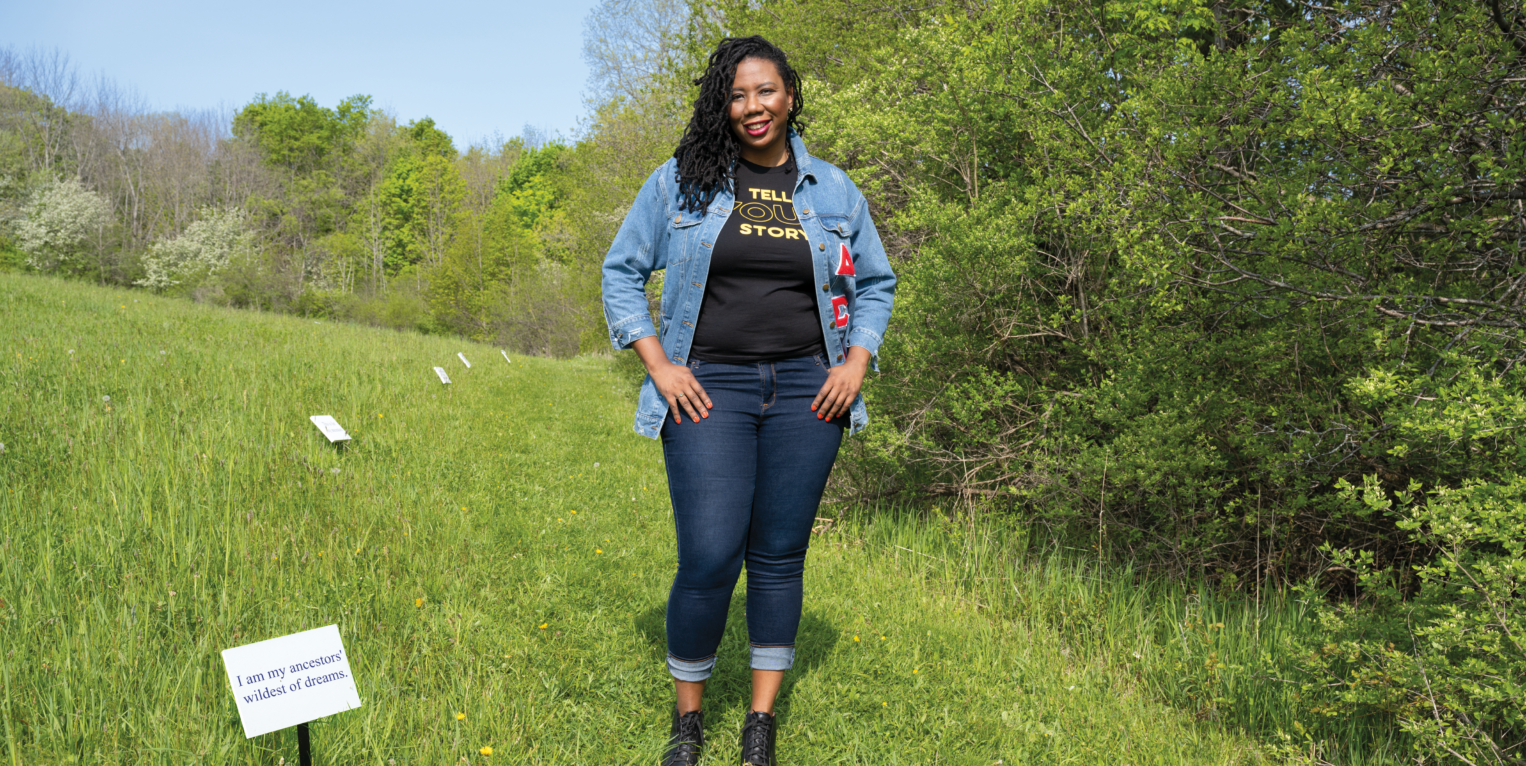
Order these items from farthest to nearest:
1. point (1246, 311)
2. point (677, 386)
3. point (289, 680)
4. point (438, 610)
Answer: point (1246, 311) → point (438, 610) → point (677, 386) → point (289, 680)

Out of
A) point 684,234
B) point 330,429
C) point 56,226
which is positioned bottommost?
point 330,429

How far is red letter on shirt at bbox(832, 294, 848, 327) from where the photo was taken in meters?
2.38

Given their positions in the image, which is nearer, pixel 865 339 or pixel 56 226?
pixel 865 339

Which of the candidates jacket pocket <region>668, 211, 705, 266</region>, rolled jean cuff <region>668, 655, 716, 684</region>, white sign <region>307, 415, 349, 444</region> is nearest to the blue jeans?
rolled jean cuff <region>668, 655, 716, 684</region>

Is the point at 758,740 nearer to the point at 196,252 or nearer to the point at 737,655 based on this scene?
the point at 737,655

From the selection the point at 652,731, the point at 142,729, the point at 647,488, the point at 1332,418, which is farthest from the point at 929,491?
the point at 142,729

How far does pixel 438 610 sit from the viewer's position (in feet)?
11.1

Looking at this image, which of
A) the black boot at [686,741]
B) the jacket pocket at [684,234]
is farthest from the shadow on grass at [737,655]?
the jacket pocket at [684,234]

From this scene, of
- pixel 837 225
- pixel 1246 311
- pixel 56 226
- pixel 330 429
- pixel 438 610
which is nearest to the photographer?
pixel 837 225

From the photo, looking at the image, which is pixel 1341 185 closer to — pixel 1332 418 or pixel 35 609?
pixel 1332 418

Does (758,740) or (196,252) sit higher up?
(196,252)

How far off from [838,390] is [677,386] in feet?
1.55

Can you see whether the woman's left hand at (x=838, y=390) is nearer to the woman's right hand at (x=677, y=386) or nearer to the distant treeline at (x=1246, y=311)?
the woman's right hand at (x=677, y=386)

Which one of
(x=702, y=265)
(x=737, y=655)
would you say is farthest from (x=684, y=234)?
(x=737, y=655)
